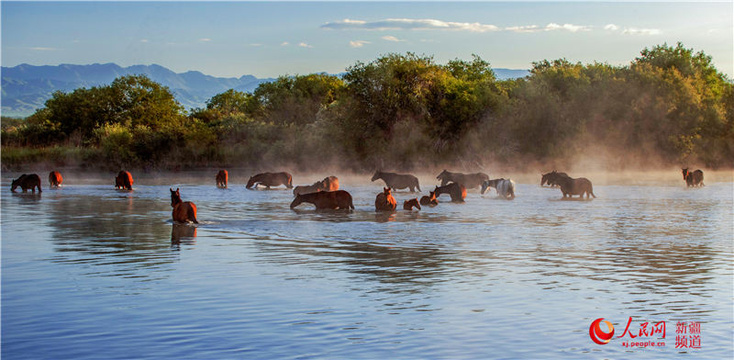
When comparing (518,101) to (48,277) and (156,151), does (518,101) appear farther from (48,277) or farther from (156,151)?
(48,277)

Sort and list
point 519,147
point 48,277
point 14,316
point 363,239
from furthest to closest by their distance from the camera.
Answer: point 519,147, point 363,239, point 48,277, point 14,316

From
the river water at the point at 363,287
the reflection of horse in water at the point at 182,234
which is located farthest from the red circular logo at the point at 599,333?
the reflection of horse in water at the point at 182,234

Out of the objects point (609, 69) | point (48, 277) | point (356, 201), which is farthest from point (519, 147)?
point (48, 277)

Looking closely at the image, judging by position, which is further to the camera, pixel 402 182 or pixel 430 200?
pixel 402 182

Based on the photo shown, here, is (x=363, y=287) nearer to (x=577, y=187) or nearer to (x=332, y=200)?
(x=332, y=200)

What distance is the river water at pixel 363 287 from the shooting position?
7.25 meters

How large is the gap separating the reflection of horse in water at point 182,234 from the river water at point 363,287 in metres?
0.04

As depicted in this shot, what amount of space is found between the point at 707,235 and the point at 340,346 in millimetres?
10547

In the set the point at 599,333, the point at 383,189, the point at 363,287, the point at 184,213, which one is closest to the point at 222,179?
the point at 383,189

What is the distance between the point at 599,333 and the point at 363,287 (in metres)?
3.07

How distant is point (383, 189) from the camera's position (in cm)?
2880

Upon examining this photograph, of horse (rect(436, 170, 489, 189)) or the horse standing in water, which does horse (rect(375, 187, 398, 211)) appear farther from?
the horse standing in water

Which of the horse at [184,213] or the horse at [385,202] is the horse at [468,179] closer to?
the horse at [385,202]

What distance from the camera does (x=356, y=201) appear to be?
24875mm
